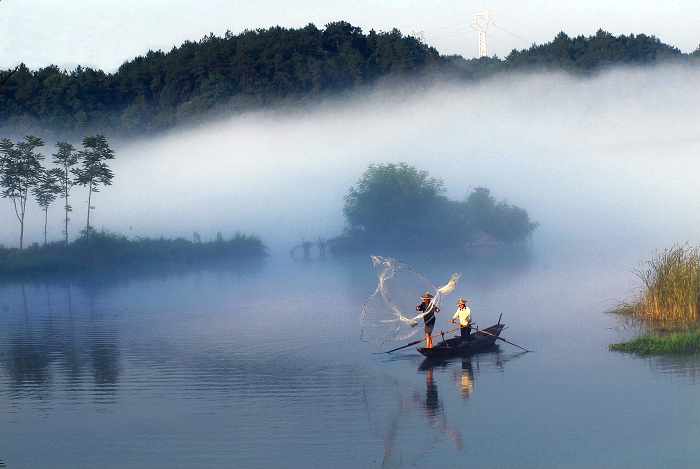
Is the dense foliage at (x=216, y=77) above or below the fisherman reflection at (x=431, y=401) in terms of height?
above

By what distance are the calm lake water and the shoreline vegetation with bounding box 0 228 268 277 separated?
22.4 m

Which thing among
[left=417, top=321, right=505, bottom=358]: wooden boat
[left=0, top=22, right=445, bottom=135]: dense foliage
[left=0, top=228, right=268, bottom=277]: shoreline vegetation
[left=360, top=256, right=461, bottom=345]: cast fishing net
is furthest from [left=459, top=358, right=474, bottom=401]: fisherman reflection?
[left=0, top=22, right=445, bottom=135]: dense foliage

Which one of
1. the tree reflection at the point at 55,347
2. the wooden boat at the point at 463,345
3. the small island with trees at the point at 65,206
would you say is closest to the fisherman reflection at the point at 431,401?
the wooden boat at the point at 463,345

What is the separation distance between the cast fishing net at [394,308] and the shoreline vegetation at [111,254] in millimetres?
22693

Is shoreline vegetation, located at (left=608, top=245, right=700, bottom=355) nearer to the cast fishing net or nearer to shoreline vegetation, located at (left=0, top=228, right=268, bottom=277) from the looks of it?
the cast fishing net

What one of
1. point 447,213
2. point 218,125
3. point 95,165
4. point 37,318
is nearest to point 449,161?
point 447,213

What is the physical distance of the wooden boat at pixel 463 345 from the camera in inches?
882

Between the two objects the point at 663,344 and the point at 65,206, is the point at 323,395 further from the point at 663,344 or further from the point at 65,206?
the point at 65,206

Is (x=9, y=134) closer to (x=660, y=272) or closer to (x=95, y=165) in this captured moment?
(x=95, y=165)

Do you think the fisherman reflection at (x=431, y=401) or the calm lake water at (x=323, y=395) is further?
the fisherman reflection at (x=431, y=401)

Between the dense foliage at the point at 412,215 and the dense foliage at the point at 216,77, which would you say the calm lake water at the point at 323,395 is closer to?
the dense foliage at the point at 412,215

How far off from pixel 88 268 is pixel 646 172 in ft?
324

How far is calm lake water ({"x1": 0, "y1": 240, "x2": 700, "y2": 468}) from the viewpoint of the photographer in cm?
1451

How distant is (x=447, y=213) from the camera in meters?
98.8
